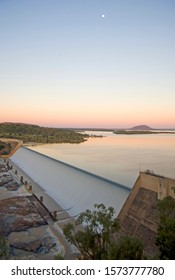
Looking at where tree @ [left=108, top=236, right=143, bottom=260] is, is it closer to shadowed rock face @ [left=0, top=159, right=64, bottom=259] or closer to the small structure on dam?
the small structure on dam

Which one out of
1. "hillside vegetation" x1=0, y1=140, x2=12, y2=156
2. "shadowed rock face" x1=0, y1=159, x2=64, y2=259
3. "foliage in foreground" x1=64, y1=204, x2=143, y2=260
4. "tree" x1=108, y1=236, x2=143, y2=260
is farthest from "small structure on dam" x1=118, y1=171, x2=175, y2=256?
"hillside vegetation" x1=0, y1=140, x2=12, y2=156

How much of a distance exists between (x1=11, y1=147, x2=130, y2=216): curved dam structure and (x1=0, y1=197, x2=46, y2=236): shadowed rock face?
2.25m

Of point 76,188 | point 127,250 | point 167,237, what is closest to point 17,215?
point 76,188

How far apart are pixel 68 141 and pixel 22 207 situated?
68.8 m

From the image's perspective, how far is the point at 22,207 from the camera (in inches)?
840

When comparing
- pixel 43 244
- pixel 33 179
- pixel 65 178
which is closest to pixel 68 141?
pixel 33 179

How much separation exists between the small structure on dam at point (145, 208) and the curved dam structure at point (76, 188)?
1.06 m

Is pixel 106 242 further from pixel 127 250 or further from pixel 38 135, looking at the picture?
pixel 38 135

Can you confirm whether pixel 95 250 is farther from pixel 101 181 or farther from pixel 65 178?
pixel 65 178

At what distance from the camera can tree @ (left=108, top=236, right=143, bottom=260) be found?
7.48m

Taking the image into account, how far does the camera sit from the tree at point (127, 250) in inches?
295

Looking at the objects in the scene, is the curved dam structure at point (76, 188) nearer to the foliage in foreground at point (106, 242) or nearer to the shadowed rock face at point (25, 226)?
the shadowed rock face at point (25, 226)

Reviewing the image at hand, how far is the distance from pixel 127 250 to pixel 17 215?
1354 centimetres

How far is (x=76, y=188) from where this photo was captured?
73.9ft
